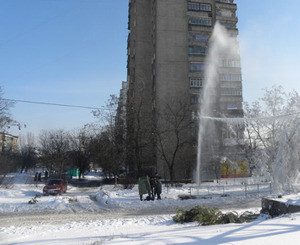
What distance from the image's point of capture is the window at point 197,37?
46.5 m

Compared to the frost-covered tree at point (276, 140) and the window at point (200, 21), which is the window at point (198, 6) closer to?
the window at point (200, 21)

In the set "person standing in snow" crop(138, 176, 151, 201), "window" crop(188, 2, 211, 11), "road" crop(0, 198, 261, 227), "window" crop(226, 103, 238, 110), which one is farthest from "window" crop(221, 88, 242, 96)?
"road" crop(0, 198, 261, 227)

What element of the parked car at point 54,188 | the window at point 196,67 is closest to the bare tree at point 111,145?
the parked car at point 54,188

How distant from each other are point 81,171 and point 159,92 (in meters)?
22.0

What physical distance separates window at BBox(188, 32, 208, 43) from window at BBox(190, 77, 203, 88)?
612 centimetres

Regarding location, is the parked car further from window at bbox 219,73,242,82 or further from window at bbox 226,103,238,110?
window at bbox 219,73,242,82

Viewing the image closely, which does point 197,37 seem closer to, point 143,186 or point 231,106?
point 231,106

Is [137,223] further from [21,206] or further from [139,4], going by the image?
[139,4]

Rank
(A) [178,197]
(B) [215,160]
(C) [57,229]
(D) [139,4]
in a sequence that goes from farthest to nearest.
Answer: (D) [139,4]
(B) [215,160]
(A) [178,197]
(C) [57,229]

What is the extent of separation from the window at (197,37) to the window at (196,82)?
20.1 feet

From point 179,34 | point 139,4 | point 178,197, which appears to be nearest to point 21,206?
point 178,197

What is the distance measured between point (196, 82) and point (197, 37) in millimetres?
7338

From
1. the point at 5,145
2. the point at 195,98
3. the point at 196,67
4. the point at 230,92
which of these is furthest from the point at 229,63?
the point at 5,145

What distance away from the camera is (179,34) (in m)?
47.2
